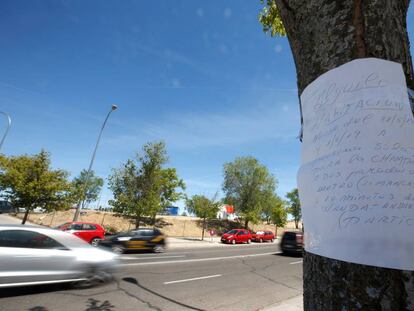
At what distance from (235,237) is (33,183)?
20351mm

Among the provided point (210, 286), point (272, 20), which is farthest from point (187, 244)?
point (272, 20)

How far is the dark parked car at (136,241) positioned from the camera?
1653cm

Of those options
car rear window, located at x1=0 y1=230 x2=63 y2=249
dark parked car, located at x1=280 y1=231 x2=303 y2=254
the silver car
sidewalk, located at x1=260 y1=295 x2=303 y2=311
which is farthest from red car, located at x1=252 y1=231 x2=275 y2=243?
car rear window, located at x1=0 y1=230 x2=63 y2=249

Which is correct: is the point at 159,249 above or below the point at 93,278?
above

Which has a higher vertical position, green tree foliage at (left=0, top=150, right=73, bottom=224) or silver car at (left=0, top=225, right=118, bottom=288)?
green tree foliage at (left=0, top=150, right=73, bottom=224)

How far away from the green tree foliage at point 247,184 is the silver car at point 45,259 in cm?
3994

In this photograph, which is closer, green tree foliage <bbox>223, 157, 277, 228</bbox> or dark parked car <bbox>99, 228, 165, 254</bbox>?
dark parked car <bbox>99, 228, 165, 254</bbox>

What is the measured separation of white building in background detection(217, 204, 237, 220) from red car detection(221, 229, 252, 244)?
40.9 ft

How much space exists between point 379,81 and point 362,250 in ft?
2.09

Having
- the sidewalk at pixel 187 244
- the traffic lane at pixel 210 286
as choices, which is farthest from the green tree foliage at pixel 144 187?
the traffic lane at pixel 210 286

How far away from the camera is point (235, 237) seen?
30.9m

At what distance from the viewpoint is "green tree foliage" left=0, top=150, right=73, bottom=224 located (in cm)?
2106

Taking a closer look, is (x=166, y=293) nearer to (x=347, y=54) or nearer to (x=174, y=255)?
(x=347, y=54)

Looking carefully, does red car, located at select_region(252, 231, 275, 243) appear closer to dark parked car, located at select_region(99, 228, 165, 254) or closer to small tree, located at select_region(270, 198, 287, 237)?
small tree, located at select_region(270, 198, 287, 237)
